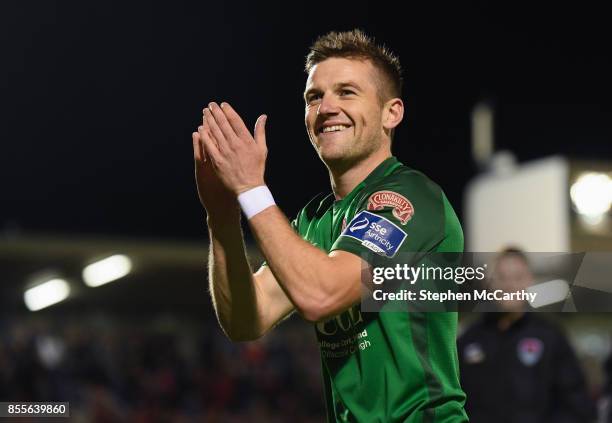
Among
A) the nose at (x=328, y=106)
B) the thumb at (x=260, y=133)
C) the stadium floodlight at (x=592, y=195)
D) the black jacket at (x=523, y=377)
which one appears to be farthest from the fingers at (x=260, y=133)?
the stadium floodlight at (x=592, y=195)

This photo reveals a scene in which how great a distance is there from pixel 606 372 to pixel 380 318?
4.95m

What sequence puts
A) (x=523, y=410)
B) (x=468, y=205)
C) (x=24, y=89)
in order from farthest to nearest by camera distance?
(x=468, y=205) < (x=24, y=89) < (x=523, y=410)

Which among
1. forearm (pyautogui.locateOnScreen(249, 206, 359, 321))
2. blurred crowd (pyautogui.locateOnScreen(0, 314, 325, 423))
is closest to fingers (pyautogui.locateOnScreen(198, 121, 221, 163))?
forearm (pyautogui.locateOnScreen(249, 206, 359, 321))

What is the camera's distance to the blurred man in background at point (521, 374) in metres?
A: 6.42

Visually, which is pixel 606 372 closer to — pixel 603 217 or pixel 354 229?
pixel 354 229

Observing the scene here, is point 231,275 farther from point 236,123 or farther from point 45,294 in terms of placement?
point 45,294

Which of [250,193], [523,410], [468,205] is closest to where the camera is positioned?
[250,193]

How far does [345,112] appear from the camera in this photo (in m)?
3.05

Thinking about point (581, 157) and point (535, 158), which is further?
point (535, 158)

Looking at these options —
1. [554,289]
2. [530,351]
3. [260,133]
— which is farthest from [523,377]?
[260,133]

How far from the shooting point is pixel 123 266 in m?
18.1

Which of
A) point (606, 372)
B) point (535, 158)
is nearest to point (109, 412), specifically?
point (606, 372)

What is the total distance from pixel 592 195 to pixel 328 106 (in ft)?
45.6

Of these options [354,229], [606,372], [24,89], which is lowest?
[354,229]
